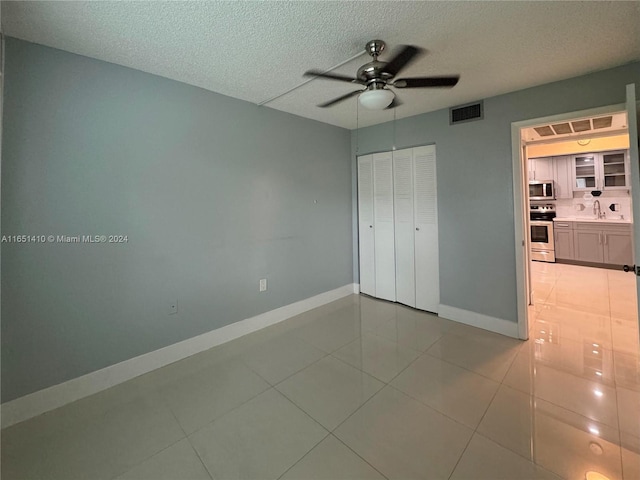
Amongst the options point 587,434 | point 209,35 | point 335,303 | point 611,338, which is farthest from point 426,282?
point 209,35

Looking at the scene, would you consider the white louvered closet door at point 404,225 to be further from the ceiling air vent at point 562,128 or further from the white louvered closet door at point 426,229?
the ceiling air vent at point 562,128

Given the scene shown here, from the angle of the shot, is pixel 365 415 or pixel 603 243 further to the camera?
pixel 603 243

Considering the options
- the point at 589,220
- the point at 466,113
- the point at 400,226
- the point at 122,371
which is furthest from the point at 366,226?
the point at 589,220

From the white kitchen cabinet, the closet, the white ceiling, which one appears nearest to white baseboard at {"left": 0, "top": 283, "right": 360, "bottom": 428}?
the closet

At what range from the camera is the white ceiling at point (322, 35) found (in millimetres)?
1530

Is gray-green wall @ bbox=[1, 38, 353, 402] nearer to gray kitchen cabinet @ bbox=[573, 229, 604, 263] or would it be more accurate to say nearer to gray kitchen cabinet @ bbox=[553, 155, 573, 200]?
gray kitchen cabinet @ bbox=[573, 229, 604, 263]

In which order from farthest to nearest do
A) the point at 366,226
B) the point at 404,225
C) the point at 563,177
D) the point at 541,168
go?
the point at 541,168, the point at 563,177, the point at 366,226, the point at 404,225

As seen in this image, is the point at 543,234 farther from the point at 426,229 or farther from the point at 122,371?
the point at 122,371

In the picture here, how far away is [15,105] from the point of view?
68.1 inches

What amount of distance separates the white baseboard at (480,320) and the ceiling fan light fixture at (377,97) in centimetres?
252

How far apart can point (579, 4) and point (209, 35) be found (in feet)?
7.30

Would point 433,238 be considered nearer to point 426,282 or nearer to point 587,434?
point 426,282

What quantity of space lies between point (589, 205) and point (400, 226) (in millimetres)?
4893

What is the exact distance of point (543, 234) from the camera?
5.75 m
